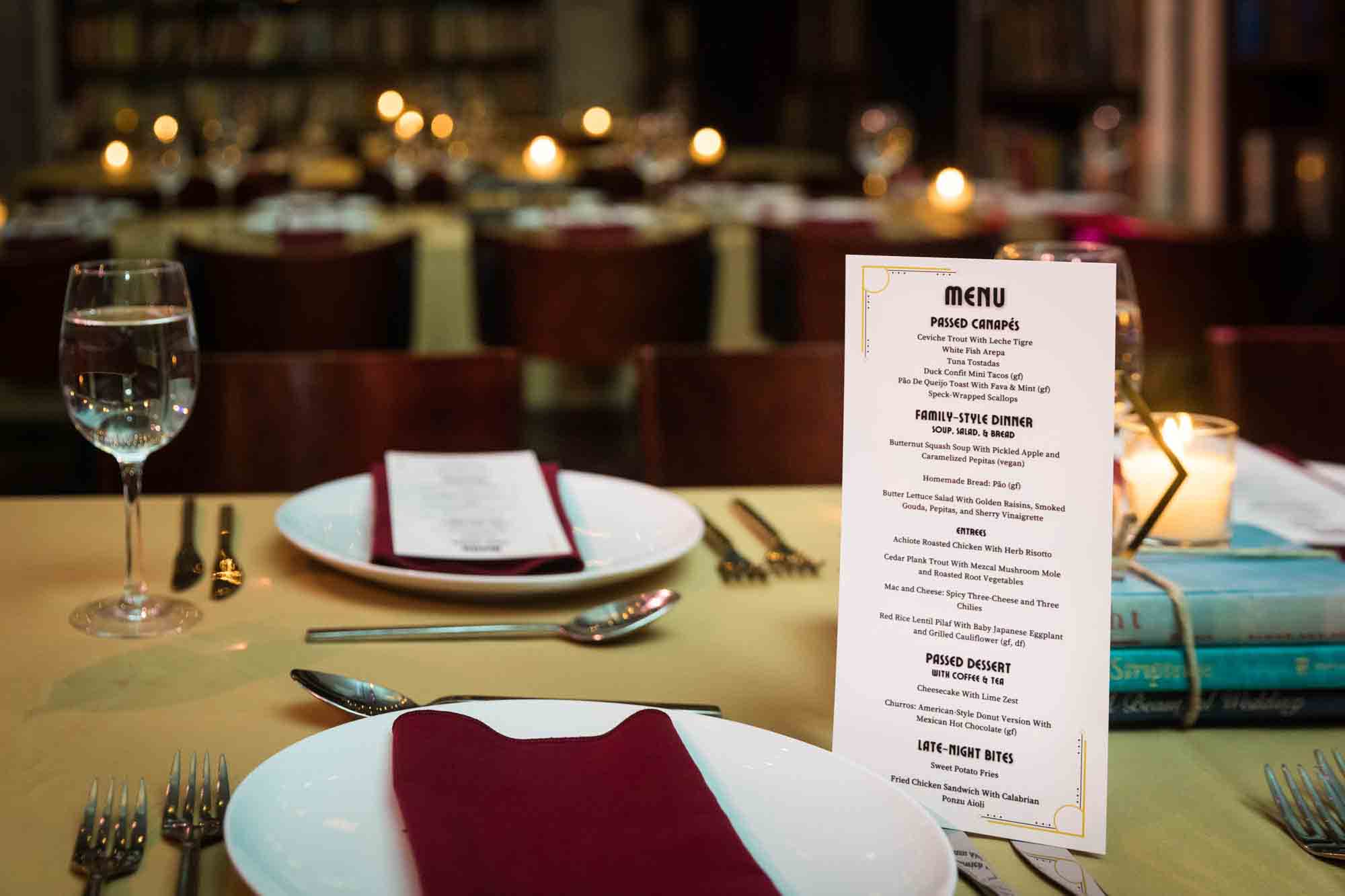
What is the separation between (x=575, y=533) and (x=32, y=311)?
5.57 feet

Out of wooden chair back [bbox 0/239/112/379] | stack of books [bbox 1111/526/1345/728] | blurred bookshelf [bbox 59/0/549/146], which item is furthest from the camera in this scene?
blurred bookshelf [bbox 59/0/549/146]

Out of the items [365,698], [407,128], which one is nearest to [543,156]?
[407,128]

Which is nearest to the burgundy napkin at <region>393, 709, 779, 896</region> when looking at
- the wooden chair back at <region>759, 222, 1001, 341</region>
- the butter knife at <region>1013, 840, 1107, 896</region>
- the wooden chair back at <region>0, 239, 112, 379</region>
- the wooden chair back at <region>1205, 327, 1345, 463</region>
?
the butter knife at <region>1013, 840, 1107, 896</region>

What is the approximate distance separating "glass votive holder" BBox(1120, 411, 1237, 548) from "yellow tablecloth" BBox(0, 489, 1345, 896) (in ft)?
0.46

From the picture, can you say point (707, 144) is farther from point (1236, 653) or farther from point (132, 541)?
point (1236, 653)

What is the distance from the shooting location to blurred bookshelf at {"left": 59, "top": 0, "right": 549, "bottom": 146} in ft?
27.4

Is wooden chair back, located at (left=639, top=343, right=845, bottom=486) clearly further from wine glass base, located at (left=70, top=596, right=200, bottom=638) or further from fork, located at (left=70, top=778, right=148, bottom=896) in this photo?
fork, located at (left=70, top=778, right=148, bottom=896)

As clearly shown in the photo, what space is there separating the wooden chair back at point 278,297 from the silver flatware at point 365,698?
1.77 m

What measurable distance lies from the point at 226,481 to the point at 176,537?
46cm

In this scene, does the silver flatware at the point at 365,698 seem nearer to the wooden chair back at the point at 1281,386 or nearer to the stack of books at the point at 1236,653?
the stack of books at the point at 1236,653

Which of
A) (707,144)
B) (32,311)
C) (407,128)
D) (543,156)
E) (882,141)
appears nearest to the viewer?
(32,311)

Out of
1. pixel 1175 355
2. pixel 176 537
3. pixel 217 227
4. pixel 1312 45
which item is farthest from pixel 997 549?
pixel 1312 45

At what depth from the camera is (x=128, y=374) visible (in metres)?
0.89

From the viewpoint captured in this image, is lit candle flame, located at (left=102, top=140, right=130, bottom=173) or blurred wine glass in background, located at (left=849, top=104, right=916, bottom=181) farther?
lit candle flame, located at (left=102, top=140, right=130, bottom=173)
